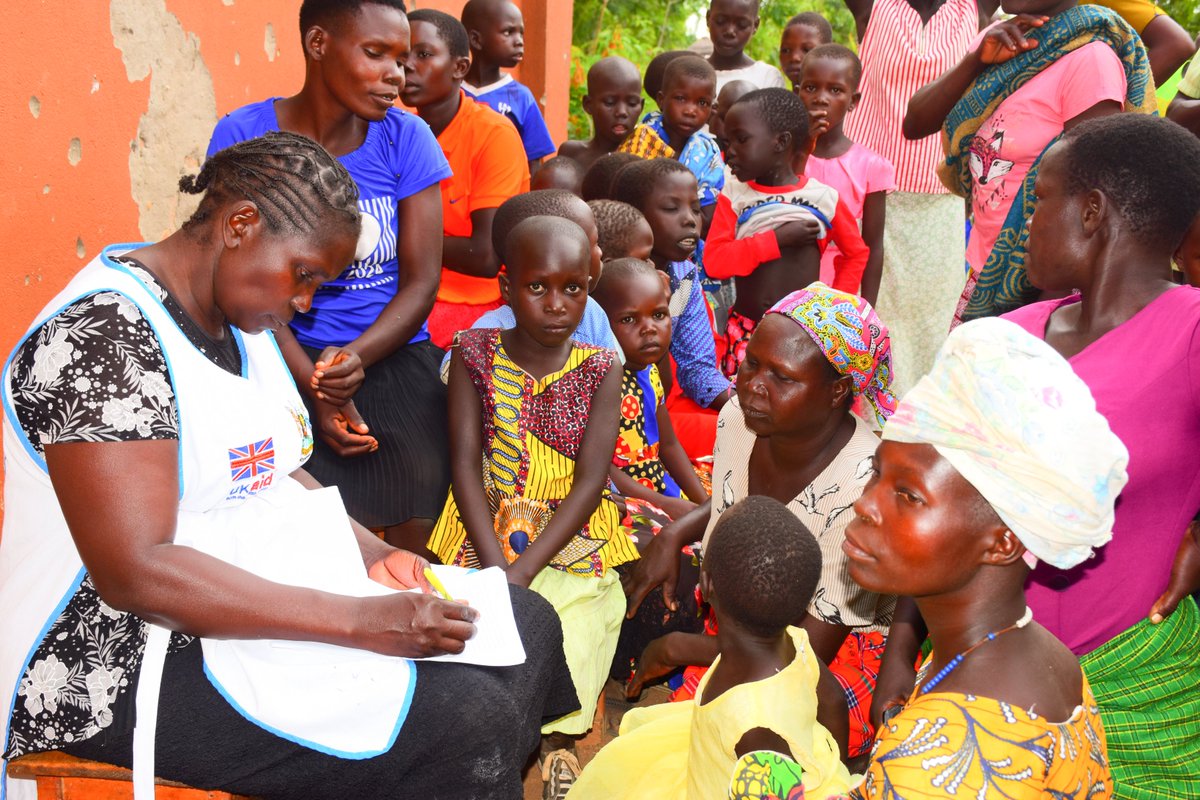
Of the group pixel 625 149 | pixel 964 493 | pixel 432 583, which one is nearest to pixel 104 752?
pixel 432 583

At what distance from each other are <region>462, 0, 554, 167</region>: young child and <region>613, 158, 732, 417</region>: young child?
39.2 inches

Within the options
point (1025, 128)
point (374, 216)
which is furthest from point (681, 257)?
point (374, 216)

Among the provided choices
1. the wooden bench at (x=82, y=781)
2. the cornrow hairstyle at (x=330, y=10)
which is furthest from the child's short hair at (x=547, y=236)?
the wooden bench at (x=82, y=781)

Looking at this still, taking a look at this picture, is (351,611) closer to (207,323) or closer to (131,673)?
(131,673)

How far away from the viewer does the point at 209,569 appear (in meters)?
1.86

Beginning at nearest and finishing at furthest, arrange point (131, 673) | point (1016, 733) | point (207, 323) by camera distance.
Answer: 1. point (1016, 733)
2. point (131, 673)
3. point (207, 323)

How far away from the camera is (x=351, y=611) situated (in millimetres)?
1928

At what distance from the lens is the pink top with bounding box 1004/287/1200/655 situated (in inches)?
82.6

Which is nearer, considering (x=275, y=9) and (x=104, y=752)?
(x=104, y=752)

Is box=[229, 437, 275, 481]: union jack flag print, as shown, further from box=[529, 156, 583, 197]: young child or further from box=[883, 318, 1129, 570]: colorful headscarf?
box=[529, 156, 583, 197]: young child

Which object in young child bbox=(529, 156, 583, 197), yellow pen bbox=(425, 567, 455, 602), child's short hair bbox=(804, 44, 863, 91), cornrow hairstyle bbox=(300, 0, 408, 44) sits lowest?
yellow pen bbox=(425, 567, 455, 602)

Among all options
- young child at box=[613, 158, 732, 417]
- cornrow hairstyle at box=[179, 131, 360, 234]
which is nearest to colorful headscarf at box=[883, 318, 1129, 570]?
cornrow hairstyle at box=[179, 131, 360, 234]

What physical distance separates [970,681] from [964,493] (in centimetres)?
29

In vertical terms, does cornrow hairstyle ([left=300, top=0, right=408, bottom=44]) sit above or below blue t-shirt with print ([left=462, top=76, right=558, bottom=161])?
above
